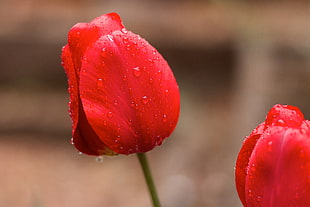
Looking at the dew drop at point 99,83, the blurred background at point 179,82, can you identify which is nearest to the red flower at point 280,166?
the dew drop at point 99,83

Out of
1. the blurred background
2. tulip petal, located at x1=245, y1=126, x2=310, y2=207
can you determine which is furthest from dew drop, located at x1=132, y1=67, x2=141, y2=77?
the blurred background

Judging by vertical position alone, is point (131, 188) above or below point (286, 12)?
below

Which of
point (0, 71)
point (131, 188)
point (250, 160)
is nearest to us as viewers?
point (250, 160)

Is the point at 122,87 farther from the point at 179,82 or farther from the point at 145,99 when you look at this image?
the point at 179,82

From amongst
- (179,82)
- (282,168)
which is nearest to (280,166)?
(282,168)

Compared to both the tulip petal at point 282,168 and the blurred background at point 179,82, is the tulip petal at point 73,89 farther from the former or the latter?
the blurred background at point 179,82

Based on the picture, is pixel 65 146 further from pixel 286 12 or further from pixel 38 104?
pixel 286 12

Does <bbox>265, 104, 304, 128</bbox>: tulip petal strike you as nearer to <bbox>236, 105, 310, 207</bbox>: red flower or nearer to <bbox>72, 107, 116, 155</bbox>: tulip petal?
<bbox>236, 105, 310, 207</bbox>: red flower

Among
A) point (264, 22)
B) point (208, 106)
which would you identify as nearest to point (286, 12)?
point (264, 22)
